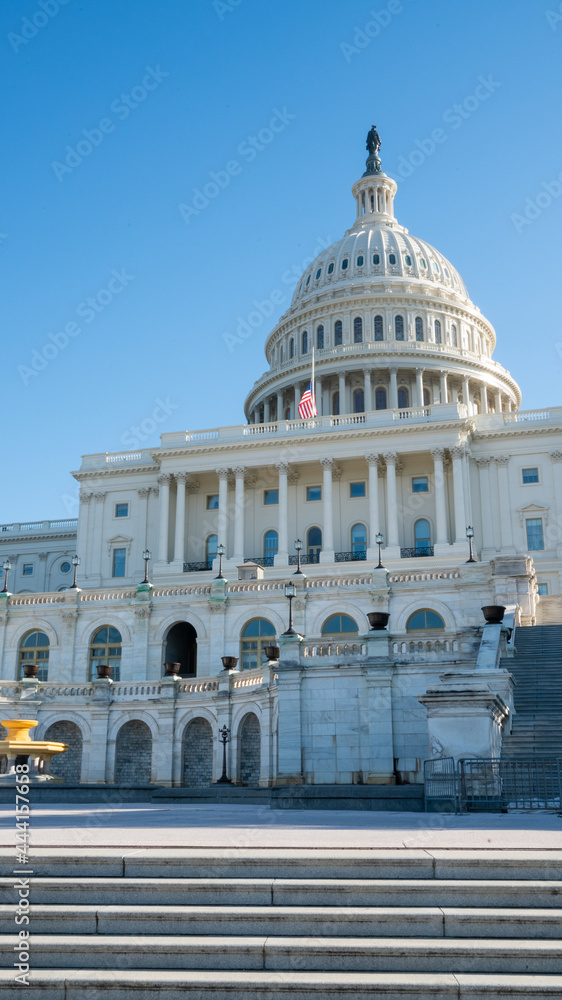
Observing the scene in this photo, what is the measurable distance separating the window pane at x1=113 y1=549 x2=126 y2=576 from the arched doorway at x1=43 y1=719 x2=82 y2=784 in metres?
41.4

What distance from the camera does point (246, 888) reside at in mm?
10086

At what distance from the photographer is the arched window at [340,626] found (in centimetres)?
5044

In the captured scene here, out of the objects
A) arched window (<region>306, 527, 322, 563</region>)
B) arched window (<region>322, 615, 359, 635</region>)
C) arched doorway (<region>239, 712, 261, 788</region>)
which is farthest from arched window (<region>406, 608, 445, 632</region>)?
arched window (<region>306, 527, 322, 563</region>)

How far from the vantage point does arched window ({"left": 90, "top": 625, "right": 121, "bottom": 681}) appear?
53406 millimetres

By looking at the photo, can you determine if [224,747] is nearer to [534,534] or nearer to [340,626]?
[340,626]

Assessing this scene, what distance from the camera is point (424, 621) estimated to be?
4966 centimetres

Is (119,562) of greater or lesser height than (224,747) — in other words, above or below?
above

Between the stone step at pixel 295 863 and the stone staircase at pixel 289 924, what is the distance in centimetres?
1

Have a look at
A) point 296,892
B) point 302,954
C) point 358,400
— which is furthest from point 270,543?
point 302,954

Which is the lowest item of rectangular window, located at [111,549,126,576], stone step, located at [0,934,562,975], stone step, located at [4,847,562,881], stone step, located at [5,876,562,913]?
stone step, located at [0,934,562,975]

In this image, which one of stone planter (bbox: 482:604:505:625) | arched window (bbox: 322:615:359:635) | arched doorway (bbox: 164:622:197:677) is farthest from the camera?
arched doorway (bbox: 164:622:197:677)

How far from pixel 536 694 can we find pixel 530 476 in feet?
172

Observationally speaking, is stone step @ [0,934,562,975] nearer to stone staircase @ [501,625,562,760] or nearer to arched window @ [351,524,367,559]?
stone staircase @ [501,625,562,760]

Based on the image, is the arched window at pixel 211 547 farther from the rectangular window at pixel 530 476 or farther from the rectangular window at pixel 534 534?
the rectangular window at pixel 530 476
